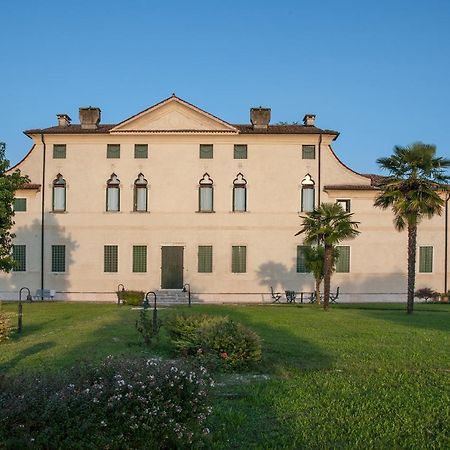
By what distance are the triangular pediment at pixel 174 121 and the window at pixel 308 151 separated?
166 inches

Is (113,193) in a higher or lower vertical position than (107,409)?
higher

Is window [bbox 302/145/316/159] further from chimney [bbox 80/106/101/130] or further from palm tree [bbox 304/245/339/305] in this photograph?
chimney [bbox 80/106/101/130]

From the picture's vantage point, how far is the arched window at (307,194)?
35.4m

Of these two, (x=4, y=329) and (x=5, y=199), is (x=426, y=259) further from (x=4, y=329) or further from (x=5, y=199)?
(x=4, y=329)

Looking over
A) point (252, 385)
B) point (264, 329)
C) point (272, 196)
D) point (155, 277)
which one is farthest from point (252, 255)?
point (252, 385)

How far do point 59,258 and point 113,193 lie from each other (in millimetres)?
4941

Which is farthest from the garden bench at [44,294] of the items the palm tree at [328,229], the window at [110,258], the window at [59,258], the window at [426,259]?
the window at [426,259]

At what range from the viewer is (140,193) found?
35469mm

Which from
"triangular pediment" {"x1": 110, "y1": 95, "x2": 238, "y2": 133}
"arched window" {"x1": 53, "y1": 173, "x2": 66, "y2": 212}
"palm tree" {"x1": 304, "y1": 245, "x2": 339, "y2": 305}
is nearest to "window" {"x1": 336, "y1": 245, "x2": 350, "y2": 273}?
"palm tree" {"x1": 304, "y1": 245, "x2": 339, "y2": 305}

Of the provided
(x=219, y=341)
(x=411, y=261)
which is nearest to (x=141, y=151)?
(x=411, y=261)

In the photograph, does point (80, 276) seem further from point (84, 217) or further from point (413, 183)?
point (413, 183)

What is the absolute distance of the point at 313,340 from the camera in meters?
15.5

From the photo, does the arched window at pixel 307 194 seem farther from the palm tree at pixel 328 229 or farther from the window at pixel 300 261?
the palm tree at pixel 328 229

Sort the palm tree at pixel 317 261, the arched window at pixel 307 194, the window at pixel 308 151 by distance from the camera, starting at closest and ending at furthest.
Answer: the palm tree at pixel 317 261 < the arched window at pixel 307 194 < the window at pixel 308 151
